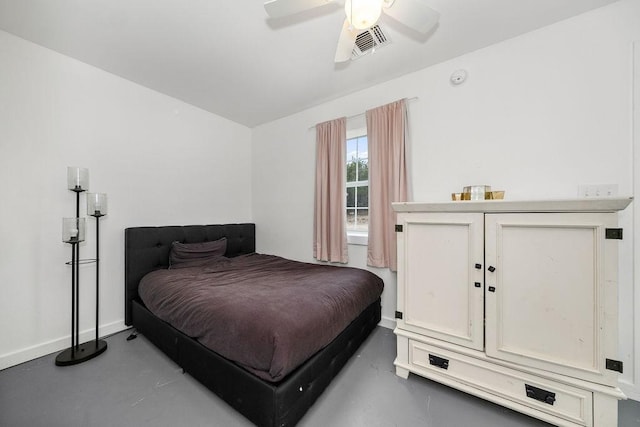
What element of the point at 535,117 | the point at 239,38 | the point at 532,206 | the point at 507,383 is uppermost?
the point at 239,38

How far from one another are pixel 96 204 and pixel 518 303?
10.2 ft

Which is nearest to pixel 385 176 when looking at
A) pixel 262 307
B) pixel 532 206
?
pixel 532 206

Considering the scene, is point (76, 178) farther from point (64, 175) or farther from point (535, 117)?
point (535, 117)

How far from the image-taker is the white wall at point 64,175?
70.6 inches

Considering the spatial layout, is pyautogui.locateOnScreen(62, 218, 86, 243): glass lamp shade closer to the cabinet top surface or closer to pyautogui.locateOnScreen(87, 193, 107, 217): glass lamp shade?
pyautogui.locateOnScreen(87, 193, 107, 217): glass lamp shade

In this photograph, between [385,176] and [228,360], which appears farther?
[385,176]

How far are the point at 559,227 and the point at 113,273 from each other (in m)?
3.48

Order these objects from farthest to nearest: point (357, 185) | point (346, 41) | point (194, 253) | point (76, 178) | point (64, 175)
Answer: point (357, 185), point (194, 253), point (64, 175), point (76, 178), point (346, 41)

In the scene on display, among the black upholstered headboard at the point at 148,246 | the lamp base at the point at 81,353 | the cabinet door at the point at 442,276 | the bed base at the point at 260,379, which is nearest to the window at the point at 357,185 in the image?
the cabinet door at the point at 442,276

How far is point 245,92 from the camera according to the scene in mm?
2650

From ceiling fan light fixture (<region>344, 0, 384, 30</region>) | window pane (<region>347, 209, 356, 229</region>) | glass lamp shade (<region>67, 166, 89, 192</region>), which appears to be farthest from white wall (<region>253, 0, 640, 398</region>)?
glass lamp shade (<region>67, 166, 89, 192</region>)

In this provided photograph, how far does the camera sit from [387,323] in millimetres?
2439

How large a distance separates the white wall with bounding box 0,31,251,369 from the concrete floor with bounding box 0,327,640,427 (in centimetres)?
45

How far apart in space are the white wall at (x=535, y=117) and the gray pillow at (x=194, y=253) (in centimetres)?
161
